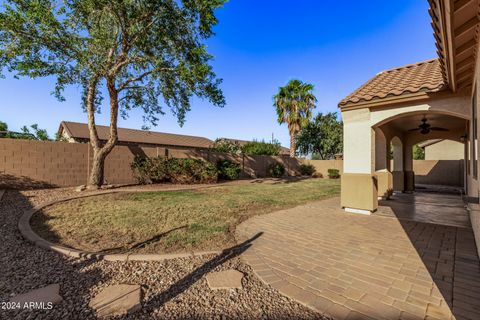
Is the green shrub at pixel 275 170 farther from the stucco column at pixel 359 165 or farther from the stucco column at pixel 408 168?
the stucco column at pixel 359 165

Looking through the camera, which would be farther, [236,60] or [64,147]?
[236,60]

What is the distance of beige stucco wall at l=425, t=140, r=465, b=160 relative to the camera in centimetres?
1579

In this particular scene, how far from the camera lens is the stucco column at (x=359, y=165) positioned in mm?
6180

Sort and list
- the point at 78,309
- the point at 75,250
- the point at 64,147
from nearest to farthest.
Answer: the point at 78,309 → the point at 75,250 → the point at 64,147

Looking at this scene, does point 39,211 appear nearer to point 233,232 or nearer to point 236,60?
point 233,232

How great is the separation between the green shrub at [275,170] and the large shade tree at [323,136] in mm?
9870

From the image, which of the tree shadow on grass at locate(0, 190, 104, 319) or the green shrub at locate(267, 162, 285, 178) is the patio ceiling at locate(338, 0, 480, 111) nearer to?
the tree shadow on grass at locate(0, 190, 104, 319)

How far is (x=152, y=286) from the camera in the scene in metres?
2.62

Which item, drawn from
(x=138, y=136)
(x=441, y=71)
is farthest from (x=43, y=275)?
(x=138, y=136)

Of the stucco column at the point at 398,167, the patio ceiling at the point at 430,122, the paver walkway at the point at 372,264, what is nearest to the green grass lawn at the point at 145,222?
the paver walkway at the point at 372,264

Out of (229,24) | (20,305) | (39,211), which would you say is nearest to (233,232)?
(20,305)

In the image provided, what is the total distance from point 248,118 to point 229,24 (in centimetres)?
1168

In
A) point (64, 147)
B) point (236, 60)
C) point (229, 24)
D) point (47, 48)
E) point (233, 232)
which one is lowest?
point (233, 232)

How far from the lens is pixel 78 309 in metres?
2.18
